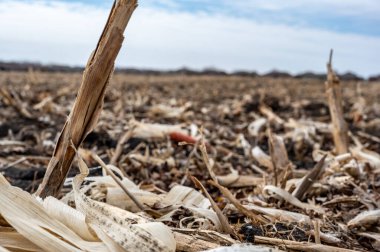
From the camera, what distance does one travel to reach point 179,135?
374 cm

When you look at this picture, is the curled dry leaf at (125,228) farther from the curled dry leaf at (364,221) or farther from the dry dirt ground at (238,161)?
the curled dry leaf at (364,221)

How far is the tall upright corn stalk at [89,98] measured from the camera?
4.65 ft

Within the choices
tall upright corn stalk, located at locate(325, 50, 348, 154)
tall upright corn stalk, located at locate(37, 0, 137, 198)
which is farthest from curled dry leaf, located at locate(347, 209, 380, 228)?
tall upright corn stalk, located at locate(325, 50, 348, 154)

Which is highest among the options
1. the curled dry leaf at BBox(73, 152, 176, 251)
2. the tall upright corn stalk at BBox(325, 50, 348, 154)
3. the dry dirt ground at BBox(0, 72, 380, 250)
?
the tall upright corn stalk at BBox(325, 50, 348, 154)

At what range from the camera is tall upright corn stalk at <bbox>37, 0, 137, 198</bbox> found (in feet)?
4.65

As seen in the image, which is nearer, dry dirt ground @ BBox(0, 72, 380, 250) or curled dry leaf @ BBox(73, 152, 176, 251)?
curled dry leaf @ BBox(73, 152, 176, 251)

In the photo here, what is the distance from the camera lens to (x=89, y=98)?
148cm

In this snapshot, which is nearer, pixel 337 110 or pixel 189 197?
pixel 189 197

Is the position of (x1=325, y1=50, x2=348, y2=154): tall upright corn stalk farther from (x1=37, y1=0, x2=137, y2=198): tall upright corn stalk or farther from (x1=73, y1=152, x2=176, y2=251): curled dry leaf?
(x1=73, y1=152, x2=176, y2=251): curled dry leaf

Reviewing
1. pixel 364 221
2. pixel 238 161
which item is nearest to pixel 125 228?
pixel 364 221

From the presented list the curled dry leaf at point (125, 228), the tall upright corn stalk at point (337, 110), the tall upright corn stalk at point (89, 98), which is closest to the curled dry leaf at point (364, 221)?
the curled dry leaf at point (125, 228)

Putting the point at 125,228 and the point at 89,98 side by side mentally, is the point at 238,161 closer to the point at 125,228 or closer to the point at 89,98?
the point at 89,98

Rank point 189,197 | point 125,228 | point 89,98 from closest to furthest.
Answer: point 125,228
point 89,98
point 189,197

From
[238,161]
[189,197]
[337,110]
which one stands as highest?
[337,110]
